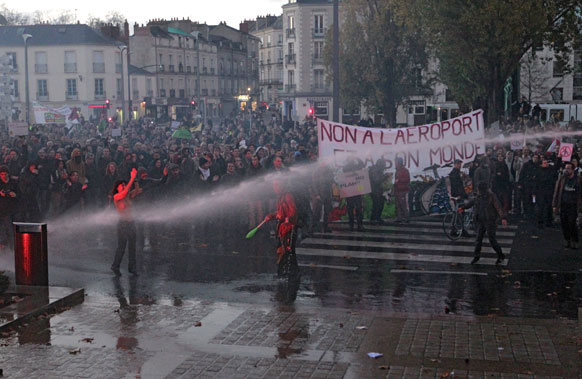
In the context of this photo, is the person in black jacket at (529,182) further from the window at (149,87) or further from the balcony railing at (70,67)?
the window at (149,87)

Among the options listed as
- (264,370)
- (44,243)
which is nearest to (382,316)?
(264,370)

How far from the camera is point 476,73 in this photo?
29891 millimetres

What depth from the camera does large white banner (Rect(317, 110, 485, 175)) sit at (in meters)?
19.5

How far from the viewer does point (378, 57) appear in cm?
4519

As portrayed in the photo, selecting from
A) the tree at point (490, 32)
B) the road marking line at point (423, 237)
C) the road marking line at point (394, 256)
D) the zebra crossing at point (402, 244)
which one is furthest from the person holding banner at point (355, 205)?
the tree at point (490, 32)

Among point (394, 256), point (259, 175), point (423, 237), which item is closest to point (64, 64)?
point (259, 175)

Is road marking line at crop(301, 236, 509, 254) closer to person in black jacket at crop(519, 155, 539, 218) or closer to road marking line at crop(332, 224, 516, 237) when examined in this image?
road marking line at crop(332, 224, 516, 237)

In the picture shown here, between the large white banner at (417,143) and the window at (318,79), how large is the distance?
58.7 meters

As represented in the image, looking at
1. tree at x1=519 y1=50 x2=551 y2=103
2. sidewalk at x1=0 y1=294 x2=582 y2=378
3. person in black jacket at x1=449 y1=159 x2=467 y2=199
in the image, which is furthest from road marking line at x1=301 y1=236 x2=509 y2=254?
tree at x1=519 y1=50 x2=551 y2=103

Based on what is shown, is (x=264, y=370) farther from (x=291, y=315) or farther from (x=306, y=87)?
(x=306, y=87)

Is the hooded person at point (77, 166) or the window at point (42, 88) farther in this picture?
the window at point (42, 88)

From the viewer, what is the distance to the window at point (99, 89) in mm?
79175

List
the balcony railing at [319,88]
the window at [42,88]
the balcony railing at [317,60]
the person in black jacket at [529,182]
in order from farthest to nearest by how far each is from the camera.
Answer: the window at [42,88] → the balcony railing at [319,88] → the balcony railing at [317,60] → the person in black jacket at [529,182]

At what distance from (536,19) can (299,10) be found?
50923 millimetres
